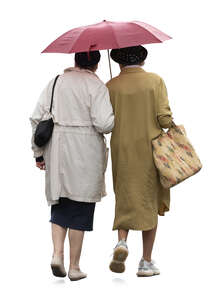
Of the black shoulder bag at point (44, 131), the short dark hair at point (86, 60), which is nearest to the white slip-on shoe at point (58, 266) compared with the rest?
the black shoulder bag at point (44, 131)

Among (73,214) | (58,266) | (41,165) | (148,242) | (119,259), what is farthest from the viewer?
(148,242)

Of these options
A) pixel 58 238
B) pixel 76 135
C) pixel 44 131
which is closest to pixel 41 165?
pixel 44 131

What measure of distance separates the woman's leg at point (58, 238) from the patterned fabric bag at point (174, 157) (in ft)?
3.64

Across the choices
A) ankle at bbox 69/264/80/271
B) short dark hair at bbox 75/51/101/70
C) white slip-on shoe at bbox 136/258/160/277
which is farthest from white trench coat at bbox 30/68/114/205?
white slip-on shoe at bbox 136/258/160/277

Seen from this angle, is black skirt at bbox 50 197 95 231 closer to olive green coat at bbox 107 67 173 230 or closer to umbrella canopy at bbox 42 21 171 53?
olive green coat at bbox 107 67 173 230

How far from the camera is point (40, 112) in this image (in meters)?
9.05

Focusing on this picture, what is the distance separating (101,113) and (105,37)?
28.8 inches

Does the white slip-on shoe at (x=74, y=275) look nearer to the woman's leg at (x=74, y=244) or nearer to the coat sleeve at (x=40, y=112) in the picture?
the woman's leg at (x=74, y=244)

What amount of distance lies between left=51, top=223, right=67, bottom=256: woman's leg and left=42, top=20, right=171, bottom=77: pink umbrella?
1.74 meters

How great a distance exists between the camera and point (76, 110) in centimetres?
895

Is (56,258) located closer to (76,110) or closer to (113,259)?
(113,259)

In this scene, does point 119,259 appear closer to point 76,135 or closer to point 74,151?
point 74,151

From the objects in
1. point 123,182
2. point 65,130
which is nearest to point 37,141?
point 65,130

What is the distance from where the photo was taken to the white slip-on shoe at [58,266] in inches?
351
